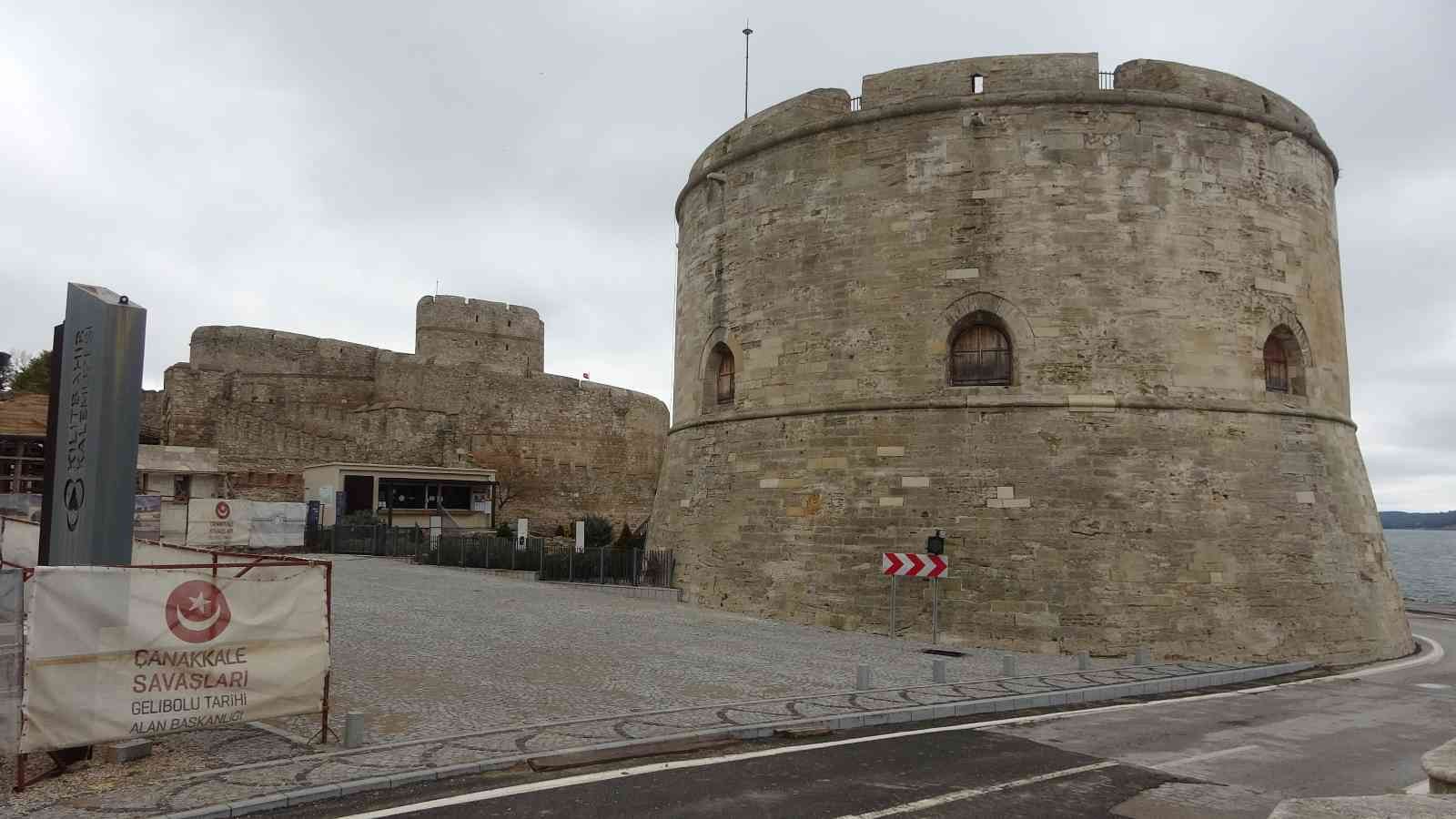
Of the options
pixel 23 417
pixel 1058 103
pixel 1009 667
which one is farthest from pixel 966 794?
pixel 23 417

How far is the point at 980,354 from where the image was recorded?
13445 mm

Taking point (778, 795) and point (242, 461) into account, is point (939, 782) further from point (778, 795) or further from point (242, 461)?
point (242, 461)

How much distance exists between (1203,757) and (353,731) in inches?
234

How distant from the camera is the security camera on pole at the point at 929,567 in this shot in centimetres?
1229

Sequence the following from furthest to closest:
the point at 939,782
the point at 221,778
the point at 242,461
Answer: the point at 242,461
the point at 939,782
the point at 221,778

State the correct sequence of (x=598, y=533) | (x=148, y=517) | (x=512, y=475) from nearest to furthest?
(x=148, y=517) → (x=598, y=533) → (x=512, y=475)

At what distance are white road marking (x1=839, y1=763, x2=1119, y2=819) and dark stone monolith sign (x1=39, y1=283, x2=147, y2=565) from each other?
16.2ft

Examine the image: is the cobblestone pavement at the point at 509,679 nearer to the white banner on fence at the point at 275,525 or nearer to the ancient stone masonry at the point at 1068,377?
the ancient stone masonry at the point at 1068,377

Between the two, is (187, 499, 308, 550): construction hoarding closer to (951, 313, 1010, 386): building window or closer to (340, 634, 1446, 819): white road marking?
(951, 313, 1010, 386): building window

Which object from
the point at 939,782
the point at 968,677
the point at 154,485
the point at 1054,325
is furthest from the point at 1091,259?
the point at 154,485

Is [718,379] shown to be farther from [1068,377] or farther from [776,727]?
[776,727]

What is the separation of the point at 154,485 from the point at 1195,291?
89.9ft

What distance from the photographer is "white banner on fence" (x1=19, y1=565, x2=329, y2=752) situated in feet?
17.5

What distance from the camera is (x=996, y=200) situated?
43.6 feet
